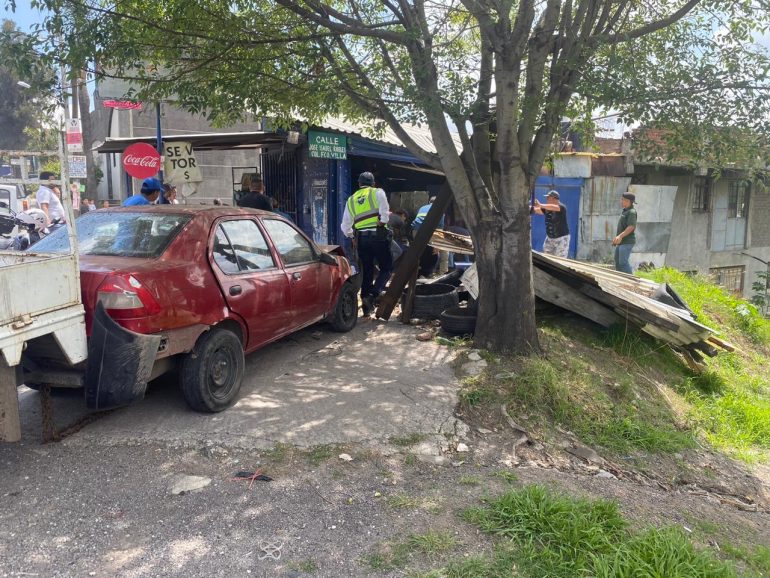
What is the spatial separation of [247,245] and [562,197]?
1129 centimetres

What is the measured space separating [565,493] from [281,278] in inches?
119

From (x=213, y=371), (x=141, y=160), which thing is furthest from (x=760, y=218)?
(x=213, y=371)

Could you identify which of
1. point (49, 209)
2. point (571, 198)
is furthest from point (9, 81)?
point (571, 198)

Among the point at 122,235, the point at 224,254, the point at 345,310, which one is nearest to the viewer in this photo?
the point at 122,235

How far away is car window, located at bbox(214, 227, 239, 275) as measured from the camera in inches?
189

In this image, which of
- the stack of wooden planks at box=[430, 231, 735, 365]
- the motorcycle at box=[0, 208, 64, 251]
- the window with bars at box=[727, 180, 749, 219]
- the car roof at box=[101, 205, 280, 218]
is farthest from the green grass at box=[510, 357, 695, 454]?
the window with bars at box=[727, 180, 749, 219]

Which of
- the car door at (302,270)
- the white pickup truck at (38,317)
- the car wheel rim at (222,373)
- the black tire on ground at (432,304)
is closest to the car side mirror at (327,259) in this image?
the car door at (302,270)

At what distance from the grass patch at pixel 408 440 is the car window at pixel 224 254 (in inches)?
72.6

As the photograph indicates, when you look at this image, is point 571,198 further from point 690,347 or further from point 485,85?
point 485,85

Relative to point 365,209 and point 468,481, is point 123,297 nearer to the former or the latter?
point 468,481

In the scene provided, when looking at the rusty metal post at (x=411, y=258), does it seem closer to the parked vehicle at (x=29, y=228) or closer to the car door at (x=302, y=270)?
the car door at (x=302, y=270)

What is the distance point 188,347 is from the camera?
4312 mm

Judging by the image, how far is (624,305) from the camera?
23.0ft

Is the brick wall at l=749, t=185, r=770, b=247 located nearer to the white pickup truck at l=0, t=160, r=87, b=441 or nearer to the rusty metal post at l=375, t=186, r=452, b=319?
the rusty metal post at l=375, t=186, r=452, b=319
